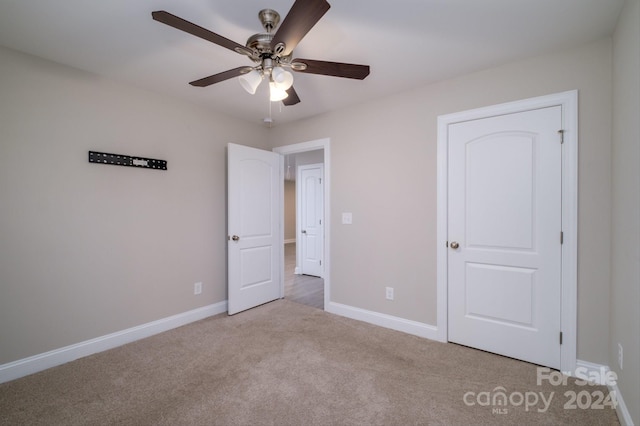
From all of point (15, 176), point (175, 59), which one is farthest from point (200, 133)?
point (15, 176)

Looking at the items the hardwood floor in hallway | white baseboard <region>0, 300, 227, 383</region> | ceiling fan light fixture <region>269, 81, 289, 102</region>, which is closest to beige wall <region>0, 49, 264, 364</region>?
white baseboard <region>0, 300, 227, 383</region>

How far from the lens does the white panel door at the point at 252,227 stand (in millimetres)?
3396

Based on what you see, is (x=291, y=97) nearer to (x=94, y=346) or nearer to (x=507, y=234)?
(x=507, y=234)

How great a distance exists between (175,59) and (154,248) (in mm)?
1819

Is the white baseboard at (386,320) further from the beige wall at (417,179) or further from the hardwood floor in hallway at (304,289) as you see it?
the hardwood floor in hallway at (304,289)

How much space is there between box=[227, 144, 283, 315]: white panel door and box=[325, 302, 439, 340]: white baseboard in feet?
3.12

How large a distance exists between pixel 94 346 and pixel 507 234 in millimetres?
3738

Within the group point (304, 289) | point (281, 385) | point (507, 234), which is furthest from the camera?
point (304, 289)

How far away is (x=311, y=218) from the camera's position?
17.7ft

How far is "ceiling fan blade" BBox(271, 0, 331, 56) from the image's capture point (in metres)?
1.22

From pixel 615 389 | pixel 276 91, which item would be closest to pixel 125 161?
pixel 276 91

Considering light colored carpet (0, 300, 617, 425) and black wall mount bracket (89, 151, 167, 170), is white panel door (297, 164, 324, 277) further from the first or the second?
black wall mount bracket (89, 151, 167, 170)

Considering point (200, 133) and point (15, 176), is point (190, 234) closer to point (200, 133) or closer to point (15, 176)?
point (200, 133)

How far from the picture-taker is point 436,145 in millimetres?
2715
